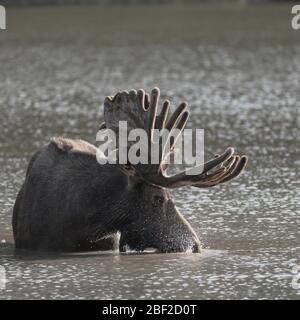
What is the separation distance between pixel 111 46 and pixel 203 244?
38.5 feet

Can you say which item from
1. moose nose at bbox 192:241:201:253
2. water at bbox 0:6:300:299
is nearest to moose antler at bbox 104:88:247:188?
Answer: moose nose at bbox 192:241:201:253

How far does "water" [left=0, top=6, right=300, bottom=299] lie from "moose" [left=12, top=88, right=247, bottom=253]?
11cm

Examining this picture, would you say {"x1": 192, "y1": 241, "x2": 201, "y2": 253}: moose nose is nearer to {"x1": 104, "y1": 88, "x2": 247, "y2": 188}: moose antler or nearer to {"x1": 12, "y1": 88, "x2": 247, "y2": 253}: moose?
{"x1": 12, "y1": 88, "x2": 247, "y2": 253}: moose

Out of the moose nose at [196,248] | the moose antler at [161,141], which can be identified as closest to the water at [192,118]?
the moose nose at [196,248]

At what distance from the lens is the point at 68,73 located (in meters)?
16.8

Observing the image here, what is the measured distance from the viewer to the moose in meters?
7.29

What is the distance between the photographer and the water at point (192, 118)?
690 cm

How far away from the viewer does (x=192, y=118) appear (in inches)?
512

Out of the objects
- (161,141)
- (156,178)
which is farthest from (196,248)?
(161,141)

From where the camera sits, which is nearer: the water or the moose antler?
the water

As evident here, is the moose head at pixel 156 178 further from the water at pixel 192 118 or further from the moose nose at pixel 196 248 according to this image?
the water at pixel 192 118

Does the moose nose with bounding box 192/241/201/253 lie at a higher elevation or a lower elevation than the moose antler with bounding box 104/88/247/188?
lower

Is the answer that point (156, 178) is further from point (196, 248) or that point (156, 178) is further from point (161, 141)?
point (196, 248)

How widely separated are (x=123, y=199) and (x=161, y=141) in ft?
1.36
